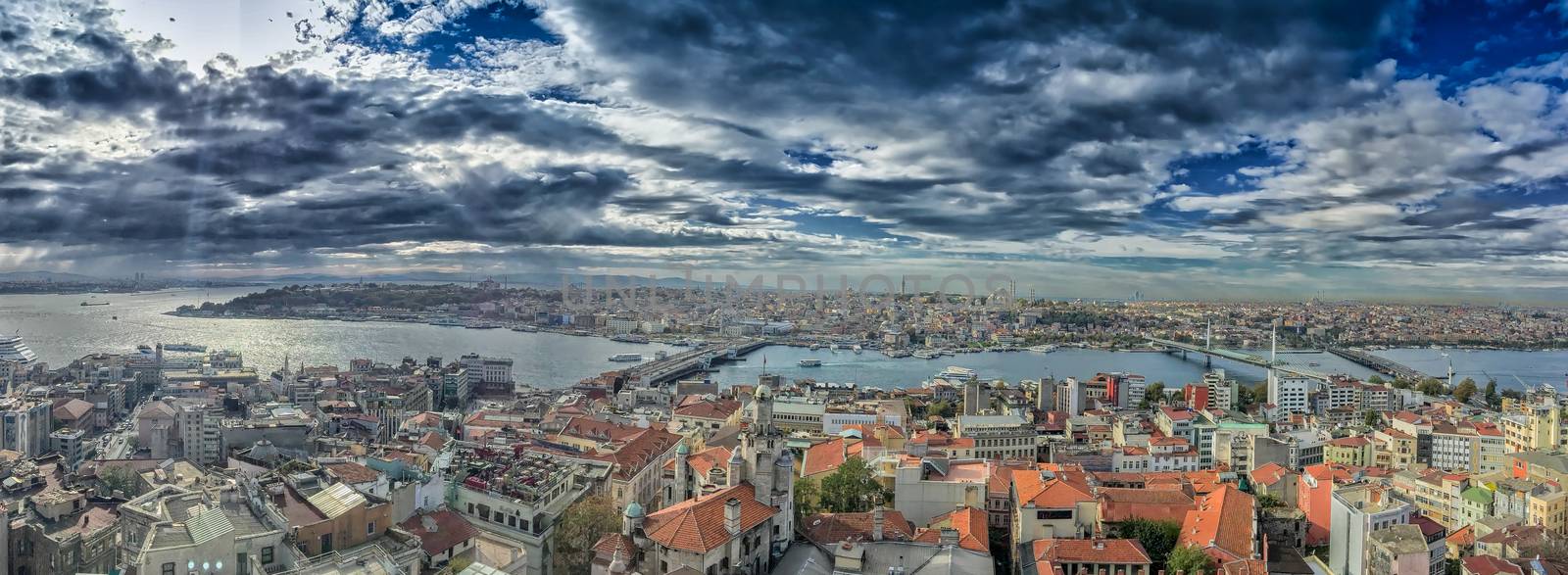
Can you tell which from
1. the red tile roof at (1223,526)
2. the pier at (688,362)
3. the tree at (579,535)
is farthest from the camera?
the pier at (688,362)

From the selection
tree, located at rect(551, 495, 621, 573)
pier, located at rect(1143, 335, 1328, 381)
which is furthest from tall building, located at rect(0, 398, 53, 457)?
pier, located at rect(1143, 335, 1328, 381)

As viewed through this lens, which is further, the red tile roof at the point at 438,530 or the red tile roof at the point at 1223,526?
the red tile roof at the point at 1223,526

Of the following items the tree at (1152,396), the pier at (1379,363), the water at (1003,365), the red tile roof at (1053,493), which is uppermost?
the red tile roof at (1053,493)

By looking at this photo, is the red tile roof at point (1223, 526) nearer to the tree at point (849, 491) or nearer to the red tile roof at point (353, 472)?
the tree at point (849, 491)

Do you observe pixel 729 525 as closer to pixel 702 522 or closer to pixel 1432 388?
pixel 702 522

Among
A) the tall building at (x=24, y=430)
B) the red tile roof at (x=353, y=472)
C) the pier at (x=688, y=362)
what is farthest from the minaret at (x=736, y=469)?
the pier at (x=688, y=362)

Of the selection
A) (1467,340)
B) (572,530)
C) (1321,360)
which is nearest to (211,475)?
(572,530)

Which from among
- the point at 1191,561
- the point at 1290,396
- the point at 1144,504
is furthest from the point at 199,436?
the point at 1290,396

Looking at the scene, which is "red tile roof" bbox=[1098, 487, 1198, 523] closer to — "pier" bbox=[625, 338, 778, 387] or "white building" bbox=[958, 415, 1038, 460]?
"white building" bbox=[958, 415, 1038, 460]
